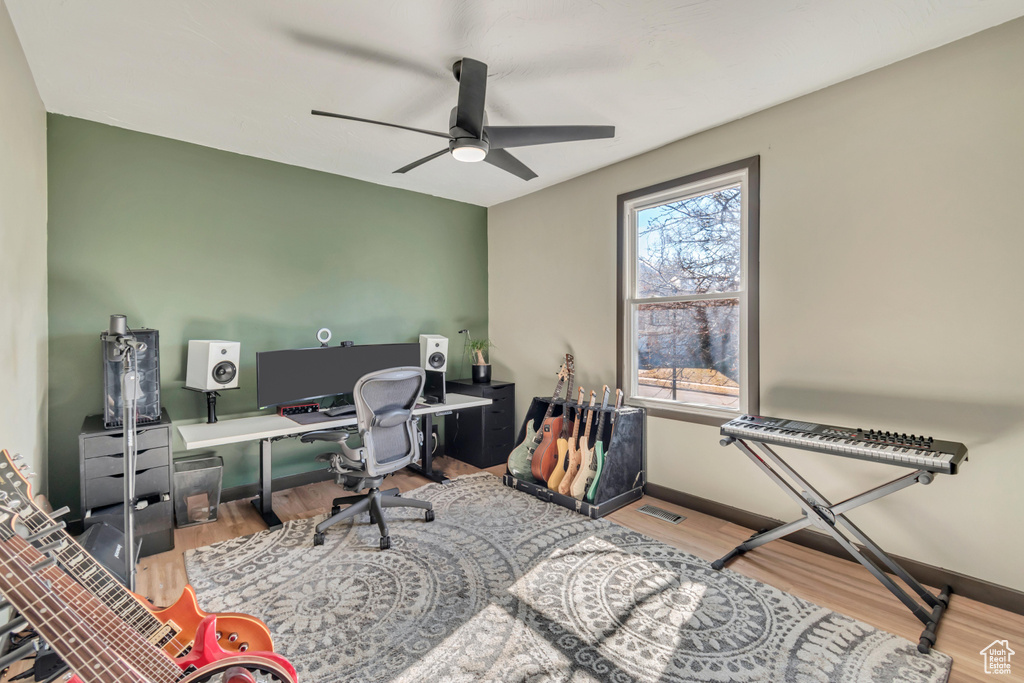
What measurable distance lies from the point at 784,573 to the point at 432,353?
9.39 feet

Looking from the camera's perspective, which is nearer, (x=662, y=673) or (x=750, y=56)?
(x=662, y=673)

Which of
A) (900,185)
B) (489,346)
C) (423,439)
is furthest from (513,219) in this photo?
(900,185)

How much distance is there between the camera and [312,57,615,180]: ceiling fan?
2.00 metres

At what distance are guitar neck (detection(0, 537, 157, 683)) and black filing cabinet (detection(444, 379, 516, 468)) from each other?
125 inches

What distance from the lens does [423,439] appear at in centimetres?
409

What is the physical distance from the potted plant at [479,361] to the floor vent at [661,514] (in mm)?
1941

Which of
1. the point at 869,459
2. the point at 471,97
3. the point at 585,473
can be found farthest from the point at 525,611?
the point at 471,97

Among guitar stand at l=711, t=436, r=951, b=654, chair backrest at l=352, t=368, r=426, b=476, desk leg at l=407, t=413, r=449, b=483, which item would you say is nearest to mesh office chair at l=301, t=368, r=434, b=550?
chair backrest at l=352, t=368, r=426, b=476

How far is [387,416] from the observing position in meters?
2.75

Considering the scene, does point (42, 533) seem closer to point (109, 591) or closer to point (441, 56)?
point (109, 591)

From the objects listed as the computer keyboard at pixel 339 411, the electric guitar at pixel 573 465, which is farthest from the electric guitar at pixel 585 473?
the computer keyboard at pixel 339 411

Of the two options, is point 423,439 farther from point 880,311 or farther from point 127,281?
point 880,311

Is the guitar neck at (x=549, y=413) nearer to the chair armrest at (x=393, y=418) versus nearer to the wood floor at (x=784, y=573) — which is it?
the wood floor at (x=784, y=573)

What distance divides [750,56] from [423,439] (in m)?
3.51
